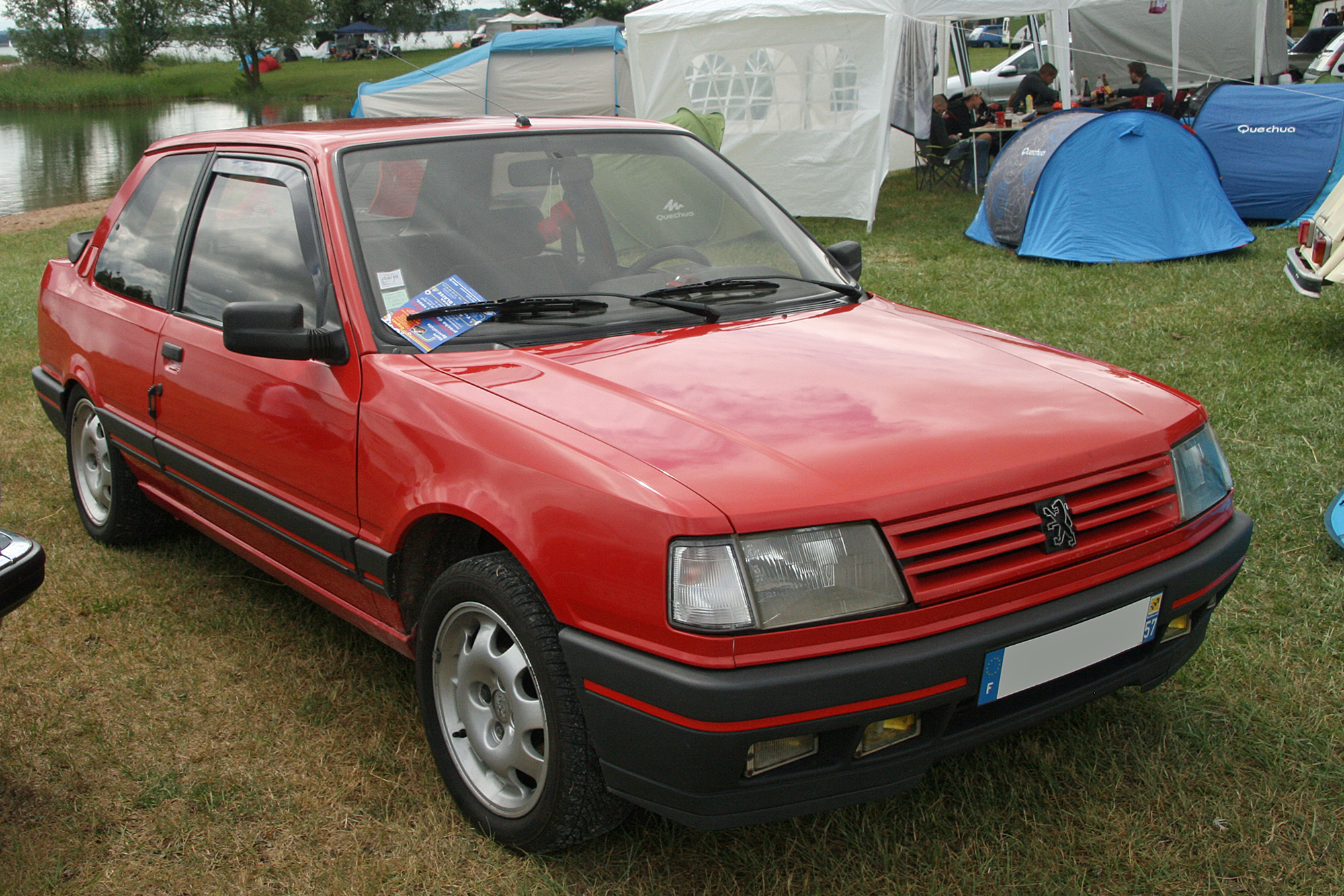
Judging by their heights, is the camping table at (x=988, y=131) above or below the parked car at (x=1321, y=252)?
above

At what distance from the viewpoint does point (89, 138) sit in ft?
100

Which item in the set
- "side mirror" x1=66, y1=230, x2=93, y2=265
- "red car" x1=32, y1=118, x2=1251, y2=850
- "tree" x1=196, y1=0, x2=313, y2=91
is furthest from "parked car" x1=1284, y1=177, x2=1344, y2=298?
"tree" x1=196, y1=0, x2=313, y2=91

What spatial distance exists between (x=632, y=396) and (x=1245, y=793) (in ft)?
5.75

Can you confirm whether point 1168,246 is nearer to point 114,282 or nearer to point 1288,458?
point 1288,458

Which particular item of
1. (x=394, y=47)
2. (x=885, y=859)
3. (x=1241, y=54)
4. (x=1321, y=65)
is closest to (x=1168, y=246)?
(x=885, y=859)

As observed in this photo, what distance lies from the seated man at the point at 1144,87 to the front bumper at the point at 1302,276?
343 inches

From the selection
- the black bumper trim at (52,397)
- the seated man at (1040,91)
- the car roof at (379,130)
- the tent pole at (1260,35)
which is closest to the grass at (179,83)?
the seated man at (1040,91)

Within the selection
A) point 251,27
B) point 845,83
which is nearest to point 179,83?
point 251,27

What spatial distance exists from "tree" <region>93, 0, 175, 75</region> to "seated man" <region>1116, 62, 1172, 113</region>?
2193 inches

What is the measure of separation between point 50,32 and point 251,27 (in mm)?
10560

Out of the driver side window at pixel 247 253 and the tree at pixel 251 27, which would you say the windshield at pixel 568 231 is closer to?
the driver side window at pixel 247 253

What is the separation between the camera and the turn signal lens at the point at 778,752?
6.51 ft

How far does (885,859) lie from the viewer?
2385mm

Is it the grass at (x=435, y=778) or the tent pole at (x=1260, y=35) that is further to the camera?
the tent pole at (x=1260, y=35)
